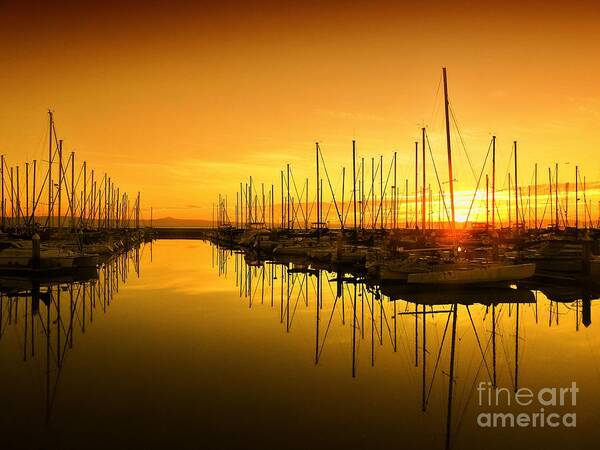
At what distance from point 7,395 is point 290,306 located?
15.8 m

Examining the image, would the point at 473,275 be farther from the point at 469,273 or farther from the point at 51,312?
the point at 51,312

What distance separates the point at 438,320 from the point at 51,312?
16.4 m

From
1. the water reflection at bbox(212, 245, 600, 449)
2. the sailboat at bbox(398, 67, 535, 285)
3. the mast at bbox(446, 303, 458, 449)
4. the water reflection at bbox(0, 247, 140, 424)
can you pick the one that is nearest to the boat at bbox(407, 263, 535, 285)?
the sailboat at bbox(398, 67, 535, 285)

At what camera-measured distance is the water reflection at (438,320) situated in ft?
48.2

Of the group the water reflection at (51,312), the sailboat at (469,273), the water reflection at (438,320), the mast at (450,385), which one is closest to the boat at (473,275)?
the sailboat at (469,273)

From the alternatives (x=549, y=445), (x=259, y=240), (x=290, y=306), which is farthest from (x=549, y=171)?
(x=549, y=445)

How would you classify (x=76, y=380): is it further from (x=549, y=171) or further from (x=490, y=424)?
(x=549, y=171)

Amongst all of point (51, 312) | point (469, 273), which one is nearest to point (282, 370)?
point (51, 312)

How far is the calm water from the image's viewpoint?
34.5 feet

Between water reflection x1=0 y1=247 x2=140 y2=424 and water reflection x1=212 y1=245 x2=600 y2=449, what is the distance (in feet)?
24.5

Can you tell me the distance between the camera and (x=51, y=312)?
77.5 ft

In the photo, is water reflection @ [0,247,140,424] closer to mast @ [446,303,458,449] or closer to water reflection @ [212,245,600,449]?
water reflection @ [212,245,600,449]

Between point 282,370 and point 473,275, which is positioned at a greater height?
point 473,275

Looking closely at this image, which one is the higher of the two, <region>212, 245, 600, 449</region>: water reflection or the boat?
the boat
